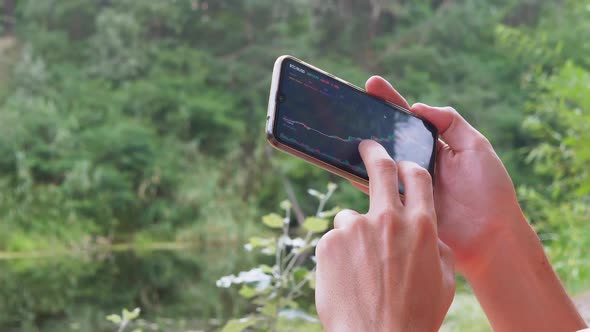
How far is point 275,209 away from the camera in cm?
777

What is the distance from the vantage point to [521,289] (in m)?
0.66

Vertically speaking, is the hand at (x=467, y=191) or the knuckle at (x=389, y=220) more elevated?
the knuckle at (x=389, y=220)

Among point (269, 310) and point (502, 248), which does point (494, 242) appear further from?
point (269, 310)

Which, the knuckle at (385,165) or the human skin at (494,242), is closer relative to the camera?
the knuckle at (385,165)

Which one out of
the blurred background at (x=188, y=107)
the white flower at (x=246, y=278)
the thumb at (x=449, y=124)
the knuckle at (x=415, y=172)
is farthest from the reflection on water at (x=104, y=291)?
the knuckle at (x=415, y=172)

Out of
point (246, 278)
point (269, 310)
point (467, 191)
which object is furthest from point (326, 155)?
point (269, 310)

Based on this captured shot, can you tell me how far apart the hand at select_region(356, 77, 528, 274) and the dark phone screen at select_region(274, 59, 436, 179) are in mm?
20

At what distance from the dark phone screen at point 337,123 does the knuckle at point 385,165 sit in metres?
0.16

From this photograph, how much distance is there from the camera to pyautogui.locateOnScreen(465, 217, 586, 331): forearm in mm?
655

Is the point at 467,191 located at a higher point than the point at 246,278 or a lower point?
higher

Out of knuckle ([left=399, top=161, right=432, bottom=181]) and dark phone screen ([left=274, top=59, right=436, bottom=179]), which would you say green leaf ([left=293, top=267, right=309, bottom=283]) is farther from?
knuckle ([left=399, top=161, right=432, bottom=181])

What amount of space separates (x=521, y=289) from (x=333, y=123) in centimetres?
23

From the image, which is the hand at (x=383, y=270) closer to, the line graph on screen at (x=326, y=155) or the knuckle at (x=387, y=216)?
the knuckle at (x=387, y=216)

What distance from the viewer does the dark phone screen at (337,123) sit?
2.21ft
